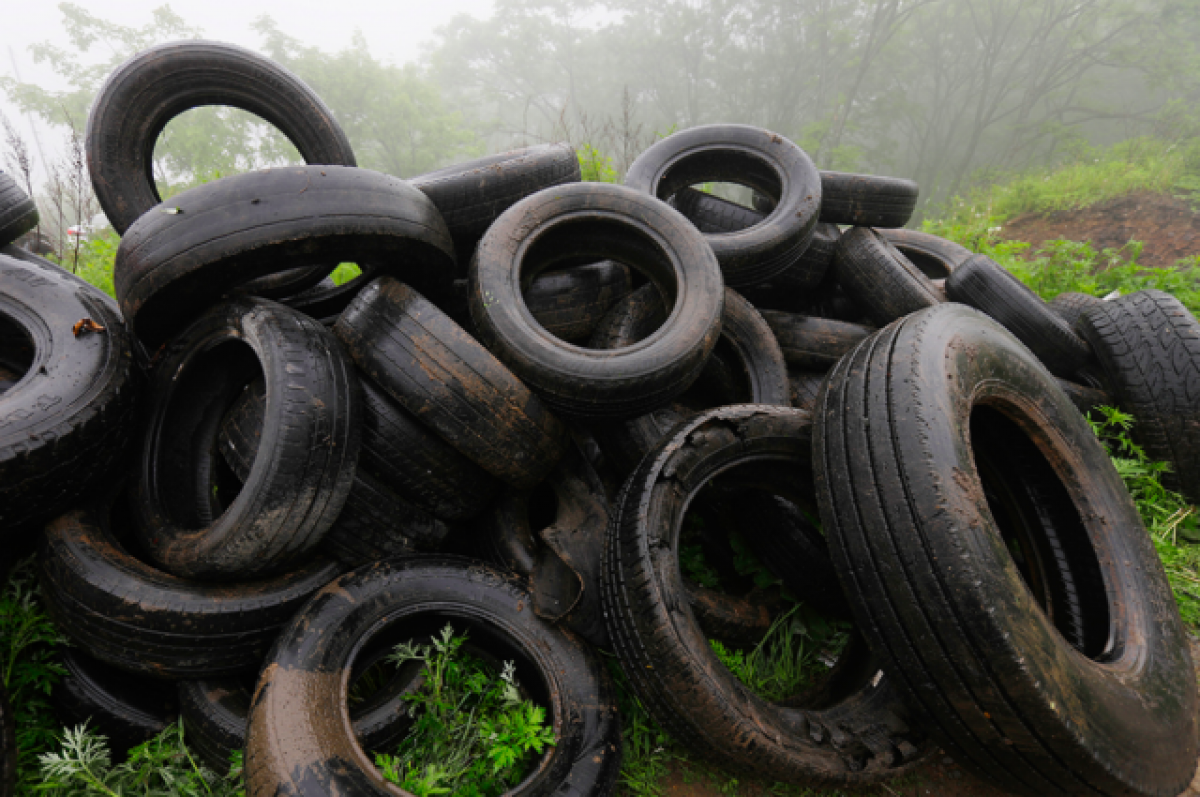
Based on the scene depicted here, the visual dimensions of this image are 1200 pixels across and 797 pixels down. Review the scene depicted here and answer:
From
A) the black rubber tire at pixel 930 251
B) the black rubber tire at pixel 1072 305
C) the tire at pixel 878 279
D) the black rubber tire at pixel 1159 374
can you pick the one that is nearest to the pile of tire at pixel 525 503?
the tire at pixel 878 279

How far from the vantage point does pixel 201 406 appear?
321cm

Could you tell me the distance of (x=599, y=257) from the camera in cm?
388

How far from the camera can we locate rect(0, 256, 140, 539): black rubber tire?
2.44 meters

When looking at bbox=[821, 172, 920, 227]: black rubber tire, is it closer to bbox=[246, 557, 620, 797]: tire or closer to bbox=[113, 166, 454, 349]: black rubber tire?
bbox=[113, 166, 454, 349]: black rubber tire

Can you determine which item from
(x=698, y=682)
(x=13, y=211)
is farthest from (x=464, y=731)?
(x=13, y=211)

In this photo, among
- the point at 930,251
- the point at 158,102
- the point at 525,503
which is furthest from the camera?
the point at 930,251

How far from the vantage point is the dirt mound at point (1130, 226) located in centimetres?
857

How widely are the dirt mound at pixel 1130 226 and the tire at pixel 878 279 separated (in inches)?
246

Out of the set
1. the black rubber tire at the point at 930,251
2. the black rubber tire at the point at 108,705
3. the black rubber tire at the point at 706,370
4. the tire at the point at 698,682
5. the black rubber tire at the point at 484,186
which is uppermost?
the black rubber tire at the point at 484,186

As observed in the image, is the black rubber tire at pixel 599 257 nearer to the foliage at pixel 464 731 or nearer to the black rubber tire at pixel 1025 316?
the foliage at pixel 464 731

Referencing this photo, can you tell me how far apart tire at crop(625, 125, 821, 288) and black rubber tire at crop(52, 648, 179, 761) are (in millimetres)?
4279

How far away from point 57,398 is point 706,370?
3.60m

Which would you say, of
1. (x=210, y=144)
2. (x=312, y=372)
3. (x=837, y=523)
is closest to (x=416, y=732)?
(x=312, y=372)

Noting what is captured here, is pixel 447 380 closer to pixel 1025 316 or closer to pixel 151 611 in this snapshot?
pixel 151 611
